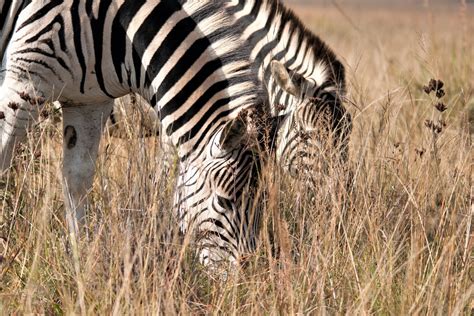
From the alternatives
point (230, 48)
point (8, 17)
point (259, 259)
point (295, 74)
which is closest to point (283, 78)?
point (295, 74)

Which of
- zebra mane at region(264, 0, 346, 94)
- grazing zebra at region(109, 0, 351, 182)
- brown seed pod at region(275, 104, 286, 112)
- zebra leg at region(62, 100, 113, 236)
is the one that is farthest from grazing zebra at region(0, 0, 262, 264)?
zebra mane at region(264, 0, 346, 94)

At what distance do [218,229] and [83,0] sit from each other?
1285 mm

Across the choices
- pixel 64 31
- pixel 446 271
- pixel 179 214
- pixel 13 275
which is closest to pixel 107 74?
pixel 64 31

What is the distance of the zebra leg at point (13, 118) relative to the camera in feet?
13.5

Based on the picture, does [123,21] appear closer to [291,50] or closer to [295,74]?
[295,74]

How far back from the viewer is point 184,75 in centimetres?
413

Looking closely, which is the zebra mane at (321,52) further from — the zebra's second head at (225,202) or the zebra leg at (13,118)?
the zebra leg at (13,118)

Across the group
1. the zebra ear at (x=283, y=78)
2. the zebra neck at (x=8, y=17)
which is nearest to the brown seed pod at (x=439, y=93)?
the zebra ear at (x=283, y=78)

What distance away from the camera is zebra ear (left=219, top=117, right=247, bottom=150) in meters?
3.74

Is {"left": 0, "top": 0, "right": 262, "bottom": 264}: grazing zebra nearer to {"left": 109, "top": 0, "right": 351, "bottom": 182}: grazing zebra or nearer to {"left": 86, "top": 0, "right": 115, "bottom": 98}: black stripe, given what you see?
{"left": 86, "top": 0, "right": 115, "bottom": 98}: black stripe

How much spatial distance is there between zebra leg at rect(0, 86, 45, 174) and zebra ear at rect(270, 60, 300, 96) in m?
1.37

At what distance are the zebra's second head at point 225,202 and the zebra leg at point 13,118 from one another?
81cm

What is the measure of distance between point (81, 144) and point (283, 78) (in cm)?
119

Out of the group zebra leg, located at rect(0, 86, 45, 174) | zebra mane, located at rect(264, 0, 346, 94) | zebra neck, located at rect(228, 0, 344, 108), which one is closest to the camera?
zebra leg, located at rect(0, 86, 45, 174)
